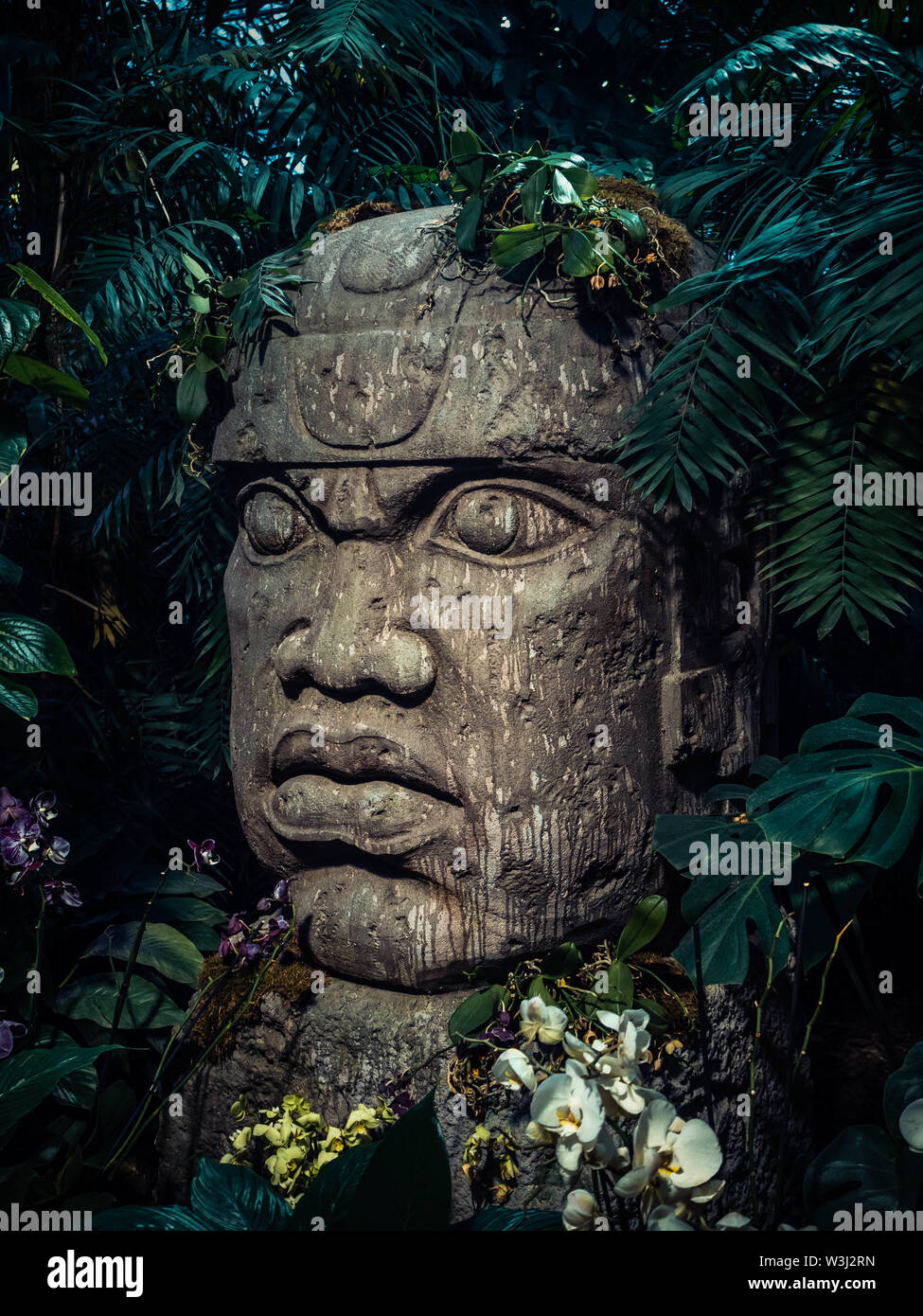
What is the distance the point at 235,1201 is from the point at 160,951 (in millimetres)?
1559

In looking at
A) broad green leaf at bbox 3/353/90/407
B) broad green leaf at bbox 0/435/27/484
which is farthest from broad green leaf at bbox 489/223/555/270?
broad green leaf at bbox 0/435/27/484

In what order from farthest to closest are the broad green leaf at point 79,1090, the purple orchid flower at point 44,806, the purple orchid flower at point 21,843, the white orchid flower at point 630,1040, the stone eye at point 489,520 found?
the broad green leaf at point 79,1090, the purple orchid flower at point 44,806, the purple orchid flower at point 21,843, the stone eye at point 489,520, the white orchid flower at point 630,1040

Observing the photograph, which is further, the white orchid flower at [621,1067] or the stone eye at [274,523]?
the stone eye at [274,523]

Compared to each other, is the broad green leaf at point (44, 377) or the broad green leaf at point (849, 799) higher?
the broad green leaf at point (44, 377)

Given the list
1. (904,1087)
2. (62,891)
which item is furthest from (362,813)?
(904,1087)

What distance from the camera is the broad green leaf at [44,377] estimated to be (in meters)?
1.88

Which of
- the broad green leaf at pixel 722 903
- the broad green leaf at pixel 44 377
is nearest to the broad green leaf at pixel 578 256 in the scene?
the broad green leaf at pixel 44 377

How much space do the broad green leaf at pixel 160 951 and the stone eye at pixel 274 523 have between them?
109 centimetres

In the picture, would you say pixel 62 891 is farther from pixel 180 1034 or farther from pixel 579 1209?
pixel 579 1209

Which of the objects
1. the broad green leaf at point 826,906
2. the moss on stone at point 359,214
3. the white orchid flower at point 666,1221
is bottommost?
the white orchid flower at point 666,1221

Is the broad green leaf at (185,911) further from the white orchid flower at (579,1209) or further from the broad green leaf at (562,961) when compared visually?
the white orchid flower at (579,1209)

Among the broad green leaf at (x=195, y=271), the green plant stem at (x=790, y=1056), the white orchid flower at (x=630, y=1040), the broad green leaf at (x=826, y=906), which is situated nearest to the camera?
the white orchid flower at (x=630, y=1040)
